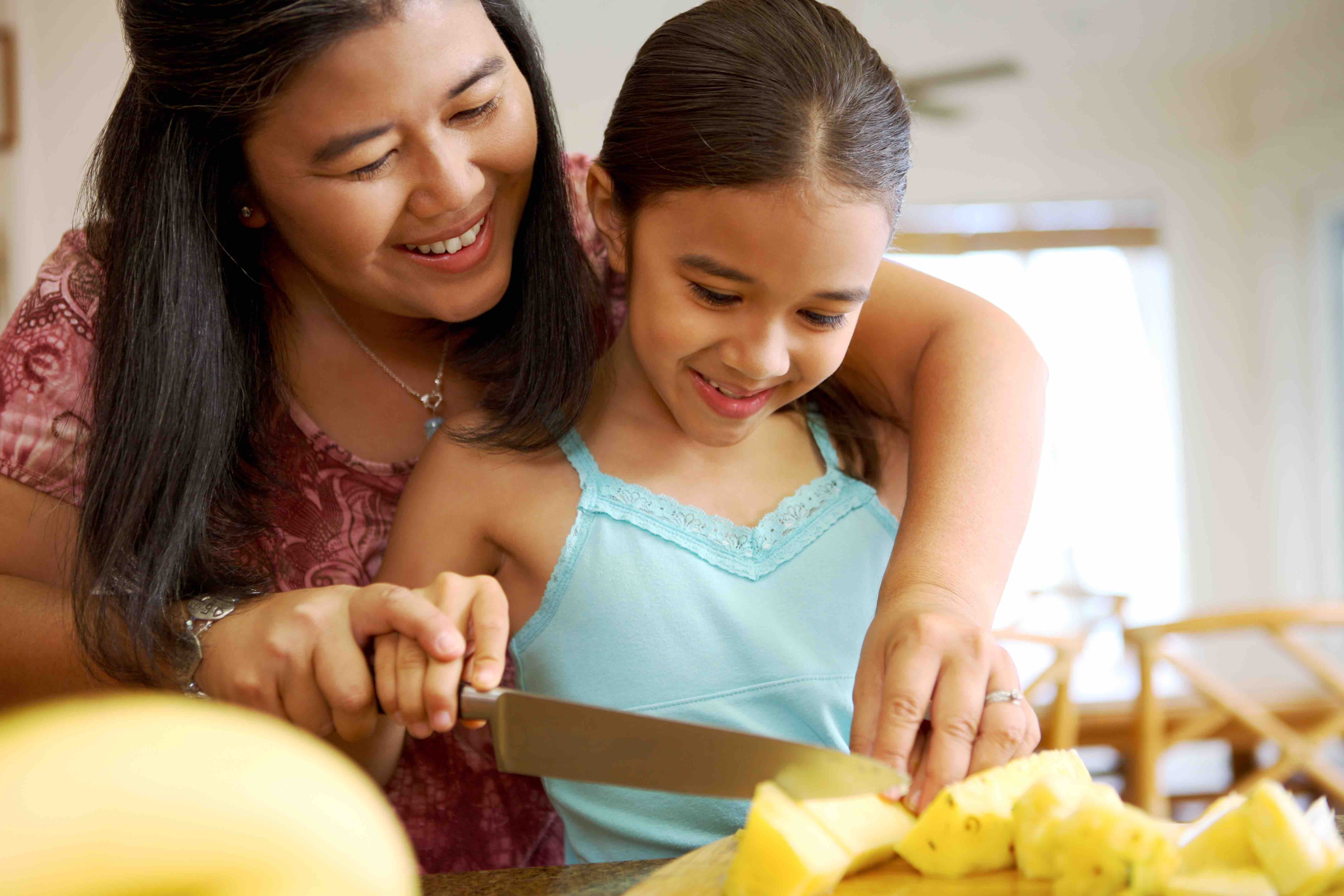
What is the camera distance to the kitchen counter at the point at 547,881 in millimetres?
771

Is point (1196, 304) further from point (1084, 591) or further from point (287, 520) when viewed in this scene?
point (287, 520)

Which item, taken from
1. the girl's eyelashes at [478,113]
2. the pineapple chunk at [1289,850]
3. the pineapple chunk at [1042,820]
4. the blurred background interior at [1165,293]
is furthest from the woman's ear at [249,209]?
the blurred background interior at [1165,293]

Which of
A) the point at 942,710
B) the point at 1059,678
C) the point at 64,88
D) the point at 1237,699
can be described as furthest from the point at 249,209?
the point at 64,88

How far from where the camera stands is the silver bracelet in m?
0.92

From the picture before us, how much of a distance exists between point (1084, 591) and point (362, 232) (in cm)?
632

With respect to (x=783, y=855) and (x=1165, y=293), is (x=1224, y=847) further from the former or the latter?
(x=1165, y=293)

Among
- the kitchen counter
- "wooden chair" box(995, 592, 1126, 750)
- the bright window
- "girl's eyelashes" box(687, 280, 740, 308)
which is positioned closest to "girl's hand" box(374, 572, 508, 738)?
the kitchen counter

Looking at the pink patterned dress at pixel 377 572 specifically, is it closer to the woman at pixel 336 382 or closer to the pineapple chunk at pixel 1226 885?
the woman at pixel 336 382

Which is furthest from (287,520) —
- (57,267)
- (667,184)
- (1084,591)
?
(1084,591)

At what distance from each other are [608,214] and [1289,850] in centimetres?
80

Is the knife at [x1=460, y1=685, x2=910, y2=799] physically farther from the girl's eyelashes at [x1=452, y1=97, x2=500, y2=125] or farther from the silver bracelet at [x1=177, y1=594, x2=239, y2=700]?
the girl's eyelashes at [x1=452, y1=97, x2=500, y2=125]

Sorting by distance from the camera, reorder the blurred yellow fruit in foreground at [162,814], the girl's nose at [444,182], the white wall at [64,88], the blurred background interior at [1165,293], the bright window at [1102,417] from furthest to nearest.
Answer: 1. the bright window at [1102,417]
2. the blurred background interior at [1165,293]
3. the white wall at [64,88]
4. the girl's nose at [444,182]
5. the blurred yellow fruit in foreground at [162,814]

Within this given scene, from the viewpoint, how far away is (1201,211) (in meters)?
7.04

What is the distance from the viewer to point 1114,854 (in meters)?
0.67
